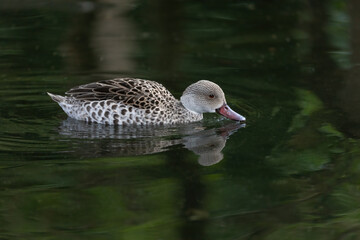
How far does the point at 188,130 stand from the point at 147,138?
27.8 inches

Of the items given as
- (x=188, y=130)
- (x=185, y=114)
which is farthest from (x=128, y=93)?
(x=188, y=130)

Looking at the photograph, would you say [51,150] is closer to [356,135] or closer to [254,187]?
[254,187]

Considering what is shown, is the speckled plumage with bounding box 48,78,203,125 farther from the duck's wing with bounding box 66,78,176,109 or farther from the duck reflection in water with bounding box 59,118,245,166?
the duck reflection in water with bounding box 59,118,245,166

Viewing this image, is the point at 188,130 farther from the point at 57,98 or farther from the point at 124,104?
the point at 57,98

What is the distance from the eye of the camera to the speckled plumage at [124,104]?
1022 centimetres

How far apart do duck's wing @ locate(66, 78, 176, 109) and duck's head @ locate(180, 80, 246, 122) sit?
261mm

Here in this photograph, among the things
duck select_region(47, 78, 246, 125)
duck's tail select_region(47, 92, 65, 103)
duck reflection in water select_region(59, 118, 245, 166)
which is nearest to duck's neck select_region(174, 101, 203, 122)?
duck select_region(47, 78, 246, 125)

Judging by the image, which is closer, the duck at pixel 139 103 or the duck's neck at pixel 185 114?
the duck at pixel 139 103

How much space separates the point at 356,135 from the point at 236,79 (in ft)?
9.52

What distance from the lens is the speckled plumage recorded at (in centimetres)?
1022

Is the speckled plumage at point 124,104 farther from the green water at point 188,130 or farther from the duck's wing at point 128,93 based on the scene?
the green water at point 188,130

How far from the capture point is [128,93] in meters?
10.4

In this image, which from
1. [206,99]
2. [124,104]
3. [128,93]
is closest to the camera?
[124,104]

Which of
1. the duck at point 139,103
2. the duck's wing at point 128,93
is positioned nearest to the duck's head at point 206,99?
the duck at point 139,103
